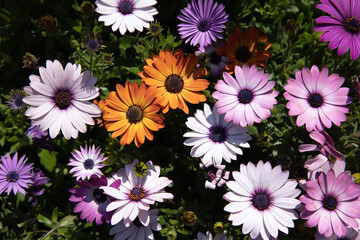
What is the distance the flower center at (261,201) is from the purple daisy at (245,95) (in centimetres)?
48

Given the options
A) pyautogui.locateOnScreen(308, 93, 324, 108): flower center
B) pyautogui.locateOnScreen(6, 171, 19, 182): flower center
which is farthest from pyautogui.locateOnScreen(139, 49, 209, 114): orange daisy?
pyautogui.locateOnScreen(6, 171, 19, 182): flower center

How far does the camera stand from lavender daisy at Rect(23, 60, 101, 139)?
221cm

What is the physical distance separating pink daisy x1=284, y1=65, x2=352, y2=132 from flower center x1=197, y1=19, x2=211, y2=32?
0.70 m

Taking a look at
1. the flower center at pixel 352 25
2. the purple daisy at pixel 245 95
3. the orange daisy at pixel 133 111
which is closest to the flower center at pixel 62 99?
the orange daisy at pixel 133 111

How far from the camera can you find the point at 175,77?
7.97 ft

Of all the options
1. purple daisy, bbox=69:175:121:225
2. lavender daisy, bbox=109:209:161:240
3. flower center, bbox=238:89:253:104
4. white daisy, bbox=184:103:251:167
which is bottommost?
lavender daisy, bbox=109:209:161:240

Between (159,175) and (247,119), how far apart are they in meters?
0.76

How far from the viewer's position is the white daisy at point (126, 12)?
2.44 metres

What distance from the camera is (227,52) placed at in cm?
258

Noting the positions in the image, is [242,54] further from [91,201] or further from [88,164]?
[91,201]

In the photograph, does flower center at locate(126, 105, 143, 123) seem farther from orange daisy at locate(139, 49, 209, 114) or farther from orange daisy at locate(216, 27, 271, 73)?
orange daisy at locate(216, 27, 271, 73)

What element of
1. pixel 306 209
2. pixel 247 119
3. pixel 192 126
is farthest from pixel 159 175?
pixel 306 209

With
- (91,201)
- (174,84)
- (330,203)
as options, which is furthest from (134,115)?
(330,203)

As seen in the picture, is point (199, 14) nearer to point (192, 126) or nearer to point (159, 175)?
point (192, 126)
